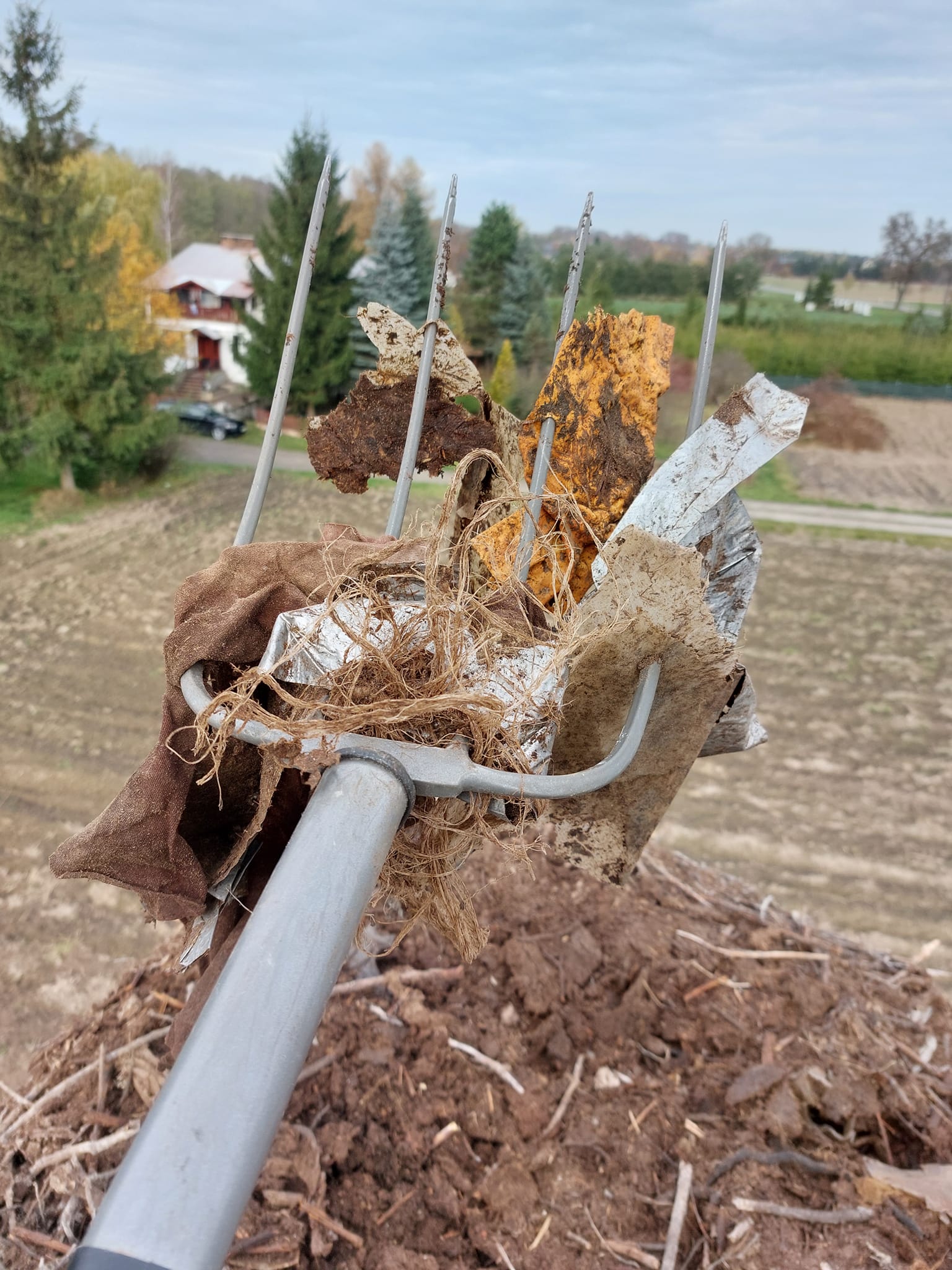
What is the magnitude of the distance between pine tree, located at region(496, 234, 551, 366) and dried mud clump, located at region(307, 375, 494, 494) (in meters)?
17.5

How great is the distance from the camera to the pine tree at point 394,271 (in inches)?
705

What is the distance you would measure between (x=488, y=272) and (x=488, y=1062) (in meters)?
18.8

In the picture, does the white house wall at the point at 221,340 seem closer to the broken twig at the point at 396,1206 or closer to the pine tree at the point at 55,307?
the pine tree at the point at 55,307

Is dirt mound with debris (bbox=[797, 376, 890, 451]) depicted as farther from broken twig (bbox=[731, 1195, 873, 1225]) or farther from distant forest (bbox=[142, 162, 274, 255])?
distant forest (bbox=[142, 162, 274, 255])

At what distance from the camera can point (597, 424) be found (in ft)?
5.24

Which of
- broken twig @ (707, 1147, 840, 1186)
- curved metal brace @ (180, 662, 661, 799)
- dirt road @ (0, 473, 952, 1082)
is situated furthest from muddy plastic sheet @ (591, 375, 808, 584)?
dirt road @ (0, 473, 952, 1082)

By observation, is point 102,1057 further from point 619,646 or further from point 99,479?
point 99,479

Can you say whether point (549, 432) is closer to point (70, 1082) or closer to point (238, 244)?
point (70, 1082)

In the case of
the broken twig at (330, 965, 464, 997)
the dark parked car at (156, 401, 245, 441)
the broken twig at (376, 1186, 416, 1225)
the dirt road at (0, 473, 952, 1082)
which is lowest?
the dirt road at (0, 473, 952, 1082)

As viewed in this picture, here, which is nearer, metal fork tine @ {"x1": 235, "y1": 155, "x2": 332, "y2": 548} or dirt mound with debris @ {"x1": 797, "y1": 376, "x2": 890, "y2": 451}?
metal fork tine @ {"x1": 235, "y1": 155, "x2": 332, "y2": 548}

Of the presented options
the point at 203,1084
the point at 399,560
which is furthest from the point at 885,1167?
the point at 203,1084

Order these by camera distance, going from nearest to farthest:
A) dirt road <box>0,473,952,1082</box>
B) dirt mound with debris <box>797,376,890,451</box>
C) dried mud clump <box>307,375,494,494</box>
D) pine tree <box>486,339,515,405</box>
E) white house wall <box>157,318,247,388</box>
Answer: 1. dried mud clump <box>307,375,494,494</box>
2. dirt road <box>0,473,952,1082</box>
3. pine tree <box>486,339,515,405</box>
4. dirt mound with debris <box>797,376,890,451</box>
5. white house wall <box>157,318,247,388</box>

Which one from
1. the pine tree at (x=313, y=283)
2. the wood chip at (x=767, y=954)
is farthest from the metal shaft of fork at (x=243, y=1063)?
the pine tree at (x=313, y=283)

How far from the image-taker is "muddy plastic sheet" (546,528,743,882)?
119 cm
